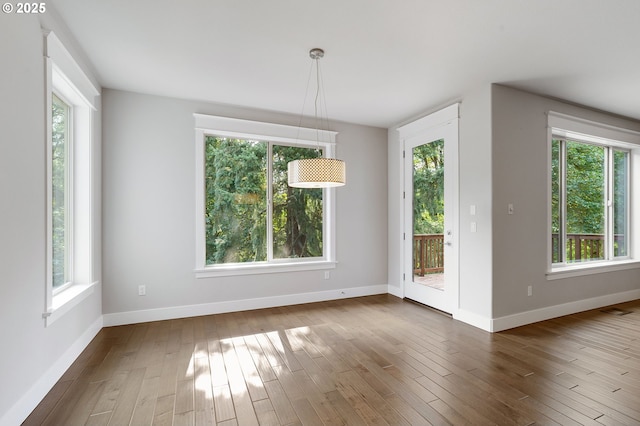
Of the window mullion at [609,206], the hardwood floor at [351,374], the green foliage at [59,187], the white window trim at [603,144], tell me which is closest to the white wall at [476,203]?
the hardwood floor at [351,374]

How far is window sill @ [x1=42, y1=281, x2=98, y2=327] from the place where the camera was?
7.09ft

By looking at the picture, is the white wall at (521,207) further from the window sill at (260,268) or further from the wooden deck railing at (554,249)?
the window sill at (260,268)

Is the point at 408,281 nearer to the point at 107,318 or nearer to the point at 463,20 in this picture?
the point at 463,20

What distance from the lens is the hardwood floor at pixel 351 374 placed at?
6.31 ft

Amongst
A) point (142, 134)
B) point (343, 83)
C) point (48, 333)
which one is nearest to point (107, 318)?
point (48, 333)

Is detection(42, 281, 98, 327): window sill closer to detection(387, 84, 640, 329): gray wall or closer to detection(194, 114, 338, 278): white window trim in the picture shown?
detection(194, 114, 338, 278): white window trim

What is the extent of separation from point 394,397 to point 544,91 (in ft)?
12.0

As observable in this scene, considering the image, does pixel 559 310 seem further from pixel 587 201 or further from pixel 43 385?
pixel 43 385

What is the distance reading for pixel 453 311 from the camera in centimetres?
377

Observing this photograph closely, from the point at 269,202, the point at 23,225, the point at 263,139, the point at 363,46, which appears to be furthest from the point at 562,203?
the point at 23,225

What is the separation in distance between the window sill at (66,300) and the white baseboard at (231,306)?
0.59m

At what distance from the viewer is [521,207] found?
11.5 ft

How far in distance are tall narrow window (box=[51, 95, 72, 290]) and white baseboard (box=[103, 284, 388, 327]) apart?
0.86 meters

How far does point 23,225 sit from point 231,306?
250 cm
